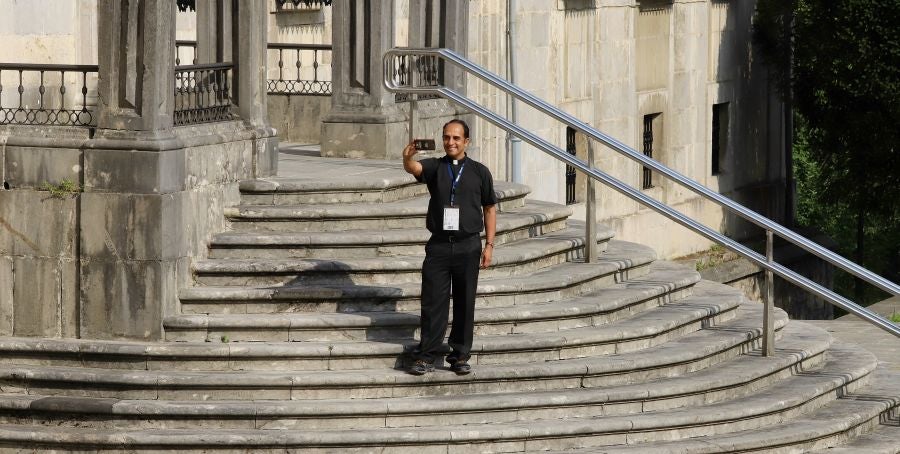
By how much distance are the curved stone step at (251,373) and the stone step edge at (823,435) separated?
63 centimetres

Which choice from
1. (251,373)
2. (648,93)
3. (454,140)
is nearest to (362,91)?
(454,140)

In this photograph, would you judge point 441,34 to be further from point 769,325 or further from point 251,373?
point 251,373

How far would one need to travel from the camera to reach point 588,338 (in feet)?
41.8

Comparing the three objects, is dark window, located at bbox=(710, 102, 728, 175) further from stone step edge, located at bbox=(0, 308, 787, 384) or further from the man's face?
the man's face

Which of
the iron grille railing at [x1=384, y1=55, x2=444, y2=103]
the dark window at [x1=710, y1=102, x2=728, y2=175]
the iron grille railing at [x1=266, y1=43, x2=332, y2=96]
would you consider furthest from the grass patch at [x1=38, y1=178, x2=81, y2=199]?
the dark window at [x1=710, y1=102, x2=728, y2=175]

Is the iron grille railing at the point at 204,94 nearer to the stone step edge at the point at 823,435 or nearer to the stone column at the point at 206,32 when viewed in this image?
the stone column at the point at 206,32

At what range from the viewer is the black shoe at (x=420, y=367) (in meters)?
12.0

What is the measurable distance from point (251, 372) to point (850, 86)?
15271 mm

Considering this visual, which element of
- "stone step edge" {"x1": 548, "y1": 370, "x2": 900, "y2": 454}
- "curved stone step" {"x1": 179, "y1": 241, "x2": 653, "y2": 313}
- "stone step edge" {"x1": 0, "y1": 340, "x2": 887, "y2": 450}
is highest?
"curved stone step" {"x1": 179, "y1": 241, "x2": 653, "y2": 313}

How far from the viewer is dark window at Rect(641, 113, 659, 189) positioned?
2627cm

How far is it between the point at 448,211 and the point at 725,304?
3332mm

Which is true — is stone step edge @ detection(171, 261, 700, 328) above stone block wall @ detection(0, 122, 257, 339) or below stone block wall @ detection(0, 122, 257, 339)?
below

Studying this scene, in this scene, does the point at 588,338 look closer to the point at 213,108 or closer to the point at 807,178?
the point at 213,108

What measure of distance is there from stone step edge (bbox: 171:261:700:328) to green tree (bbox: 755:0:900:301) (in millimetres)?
11376
